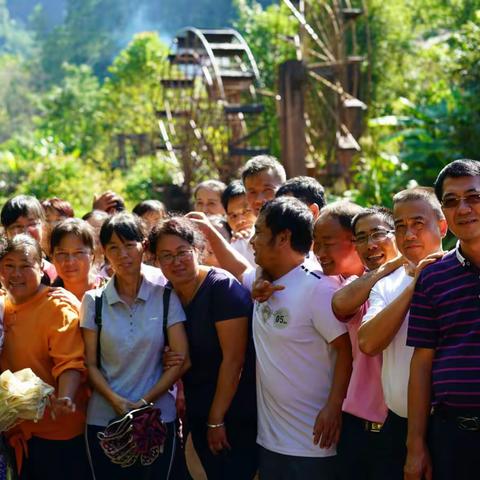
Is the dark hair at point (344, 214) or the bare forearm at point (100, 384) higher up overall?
the dark hair at point (344, 214)

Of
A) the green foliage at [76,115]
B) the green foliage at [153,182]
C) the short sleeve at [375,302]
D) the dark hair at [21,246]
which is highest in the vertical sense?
the dark hair at [21,246]

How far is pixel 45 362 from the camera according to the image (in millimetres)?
3795

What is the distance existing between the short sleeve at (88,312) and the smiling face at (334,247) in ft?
3.10

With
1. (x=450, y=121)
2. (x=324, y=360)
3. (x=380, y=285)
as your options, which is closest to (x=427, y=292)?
(x=380, y=285)

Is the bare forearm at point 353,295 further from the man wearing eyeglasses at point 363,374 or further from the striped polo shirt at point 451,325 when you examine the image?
the striped polo shirt at point 451,325

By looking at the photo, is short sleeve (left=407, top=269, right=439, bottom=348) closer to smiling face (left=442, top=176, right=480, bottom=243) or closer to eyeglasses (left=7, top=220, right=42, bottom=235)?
smiling face (left=442, top=176, right=480, bottom=243)

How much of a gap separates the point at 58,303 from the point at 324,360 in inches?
45.4

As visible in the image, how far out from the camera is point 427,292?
2.95 metres

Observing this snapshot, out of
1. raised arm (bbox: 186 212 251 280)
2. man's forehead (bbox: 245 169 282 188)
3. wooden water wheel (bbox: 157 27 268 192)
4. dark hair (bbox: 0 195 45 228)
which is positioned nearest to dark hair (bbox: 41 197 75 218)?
dark hair (bbox: 0 195 45 228)

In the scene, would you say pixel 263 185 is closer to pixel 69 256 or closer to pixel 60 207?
pixel 69 256

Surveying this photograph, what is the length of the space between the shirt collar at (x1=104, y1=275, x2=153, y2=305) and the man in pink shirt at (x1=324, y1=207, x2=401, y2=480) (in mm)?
858

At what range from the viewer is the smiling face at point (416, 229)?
126 inches

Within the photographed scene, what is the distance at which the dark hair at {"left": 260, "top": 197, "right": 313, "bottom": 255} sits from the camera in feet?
11.6

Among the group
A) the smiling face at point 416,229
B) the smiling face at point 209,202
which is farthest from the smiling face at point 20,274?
the smiling face at point 209,202
